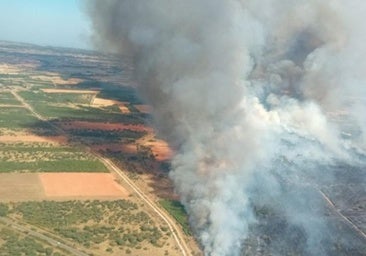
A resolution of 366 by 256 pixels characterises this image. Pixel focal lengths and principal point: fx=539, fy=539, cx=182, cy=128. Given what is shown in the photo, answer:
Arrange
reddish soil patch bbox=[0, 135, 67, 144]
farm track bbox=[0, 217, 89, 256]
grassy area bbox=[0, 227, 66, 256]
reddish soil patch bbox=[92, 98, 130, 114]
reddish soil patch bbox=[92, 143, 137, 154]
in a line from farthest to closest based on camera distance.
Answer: reddish soil patch bbox=[92, 98, 130, 114]
reddish soil patch bbox=[0, 135, 67, 144]
reddish soil patch bbox=[92, 143, 137, 154]
farm track bbox=[0, 217, 89, 256]
grassy area bbox=[0, 227, 66, 256]

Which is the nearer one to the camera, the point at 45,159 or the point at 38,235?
the point at 38,235

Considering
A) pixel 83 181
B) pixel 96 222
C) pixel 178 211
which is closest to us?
pixel 96 222

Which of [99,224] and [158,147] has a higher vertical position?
[158,147]

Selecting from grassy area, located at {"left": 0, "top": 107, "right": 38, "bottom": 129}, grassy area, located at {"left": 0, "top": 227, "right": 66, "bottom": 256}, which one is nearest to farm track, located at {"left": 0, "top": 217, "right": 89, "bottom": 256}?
grassy area, located at {"left": 0, "top": 227, "right": 66, "bottom": 256}

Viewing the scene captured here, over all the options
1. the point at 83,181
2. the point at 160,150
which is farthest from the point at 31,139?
the point at 83,181

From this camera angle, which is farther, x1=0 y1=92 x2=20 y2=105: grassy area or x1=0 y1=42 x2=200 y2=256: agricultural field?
x1=0 y1=92 x2=20 y2=105: grassy area

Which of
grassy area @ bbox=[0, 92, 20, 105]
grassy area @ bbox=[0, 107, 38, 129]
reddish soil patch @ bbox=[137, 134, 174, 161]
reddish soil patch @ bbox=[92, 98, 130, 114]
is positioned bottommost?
grassy area @ bbox=[0, 92, 20, 105]

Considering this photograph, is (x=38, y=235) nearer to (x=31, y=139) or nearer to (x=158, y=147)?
(x=158, y=147)

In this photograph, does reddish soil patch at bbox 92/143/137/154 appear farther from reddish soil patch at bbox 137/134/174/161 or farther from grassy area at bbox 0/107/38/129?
grassy area at bbox 0/107/38/129
